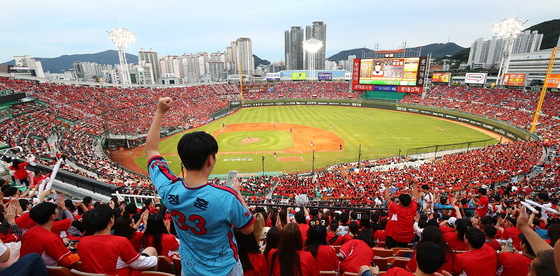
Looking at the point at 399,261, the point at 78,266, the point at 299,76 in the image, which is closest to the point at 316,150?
the point at 399,261

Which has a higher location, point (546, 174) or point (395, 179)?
point (546, 174)

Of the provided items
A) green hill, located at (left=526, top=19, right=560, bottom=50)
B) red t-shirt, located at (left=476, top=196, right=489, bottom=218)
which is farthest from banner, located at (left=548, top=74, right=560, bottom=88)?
green hill, located at (left=526, top=19, right=560, bottom=50)

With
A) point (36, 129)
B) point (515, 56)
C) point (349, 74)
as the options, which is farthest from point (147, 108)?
point (515, 56)

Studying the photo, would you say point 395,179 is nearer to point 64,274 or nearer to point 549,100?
point 64,274

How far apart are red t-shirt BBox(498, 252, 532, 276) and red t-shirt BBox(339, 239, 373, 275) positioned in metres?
1.90

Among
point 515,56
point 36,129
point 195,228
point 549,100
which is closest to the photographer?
point 195,228

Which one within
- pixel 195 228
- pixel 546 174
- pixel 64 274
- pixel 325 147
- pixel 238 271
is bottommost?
pixel 325 147

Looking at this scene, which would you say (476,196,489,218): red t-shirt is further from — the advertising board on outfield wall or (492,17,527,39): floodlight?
the advertising board on outfield wall

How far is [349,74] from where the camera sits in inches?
3669

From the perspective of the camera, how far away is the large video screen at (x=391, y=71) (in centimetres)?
5769

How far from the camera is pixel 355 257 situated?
12.9ft

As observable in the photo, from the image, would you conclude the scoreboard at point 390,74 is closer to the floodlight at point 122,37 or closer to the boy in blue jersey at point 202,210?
the floodlight at point 122,37

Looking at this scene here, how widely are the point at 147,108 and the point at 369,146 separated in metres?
43.4

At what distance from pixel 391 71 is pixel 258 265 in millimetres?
66508
